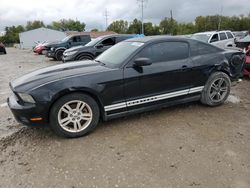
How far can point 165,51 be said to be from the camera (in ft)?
12.9

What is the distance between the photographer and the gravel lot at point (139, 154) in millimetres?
2430

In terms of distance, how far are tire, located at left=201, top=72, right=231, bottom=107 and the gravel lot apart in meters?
0.35

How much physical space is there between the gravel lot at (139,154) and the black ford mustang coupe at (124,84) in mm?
315

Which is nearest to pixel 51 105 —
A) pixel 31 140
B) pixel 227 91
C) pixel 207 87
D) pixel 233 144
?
pixel 31 140

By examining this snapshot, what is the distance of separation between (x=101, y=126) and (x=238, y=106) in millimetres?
2891

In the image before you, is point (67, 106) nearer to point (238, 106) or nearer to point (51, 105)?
point (51, 105)

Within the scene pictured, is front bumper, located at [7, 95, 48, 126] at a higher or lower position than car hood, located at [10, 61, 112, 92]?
lower

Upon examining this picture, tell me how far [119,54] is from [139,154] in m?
1.91

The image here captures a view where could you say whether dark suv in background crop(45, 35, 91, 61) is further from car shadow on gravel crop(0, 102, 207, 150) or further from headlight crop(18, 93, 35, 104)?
headlight crop(18, 93, 35, 104)

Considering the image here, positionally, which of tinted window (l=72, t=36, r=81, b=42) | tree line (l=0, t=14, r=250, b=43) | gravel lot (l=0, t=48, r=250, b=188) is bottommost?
gravel lot (l=0, t=48, r=250, b=188)

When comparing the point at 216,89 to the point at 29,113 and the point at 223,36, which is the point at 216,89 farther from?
the point at 223,36

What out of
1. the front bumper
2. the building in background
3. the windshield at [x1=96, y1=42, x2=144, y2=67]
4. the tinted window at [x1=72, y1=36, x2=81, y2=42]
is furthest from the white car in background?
the building in background

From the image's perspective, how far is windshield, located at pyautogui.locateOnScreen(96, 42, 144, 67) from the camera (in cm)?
369

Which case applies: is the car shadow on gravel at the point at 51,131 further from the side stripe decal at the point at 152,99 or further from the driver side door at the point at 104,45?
the driver side door at the point at 104,45
